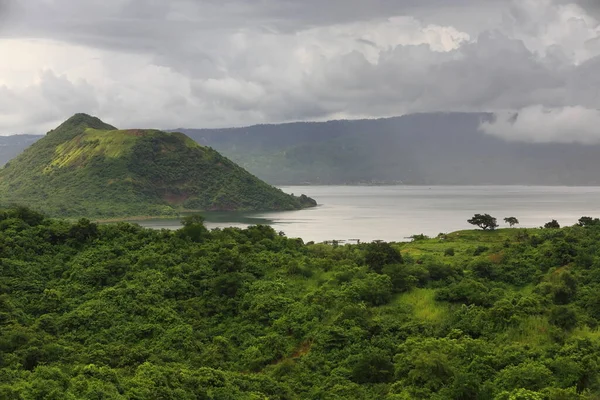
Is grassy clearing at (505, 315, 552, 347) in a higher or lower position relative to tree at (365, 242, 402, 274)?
lower

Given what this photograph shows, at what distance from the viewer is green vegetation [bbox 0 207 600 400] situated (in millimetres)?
28047

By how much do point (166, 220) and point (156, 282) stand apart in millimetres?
123860

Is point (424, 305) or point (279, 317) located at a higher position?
point (424, 305)

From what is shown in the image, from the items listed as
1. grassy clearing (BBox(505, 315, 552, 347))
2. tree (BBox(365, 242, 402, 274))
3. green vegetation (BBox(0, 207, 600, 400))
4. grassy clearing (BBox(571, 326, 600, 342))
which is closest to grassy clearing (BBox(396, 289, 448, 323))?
green vegetation (BBox(0, 207, 600, 400))

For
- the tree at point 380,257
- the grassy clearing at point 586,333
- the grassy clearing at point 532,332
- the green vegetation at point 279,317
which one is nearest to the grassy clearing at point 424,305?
the green vegetation at point 279,317

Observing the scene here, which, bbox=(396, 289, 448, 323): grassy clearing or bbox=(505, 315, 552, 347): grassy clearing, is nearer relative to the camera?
bbox=(505, 315, 552, 347): grassy clearing

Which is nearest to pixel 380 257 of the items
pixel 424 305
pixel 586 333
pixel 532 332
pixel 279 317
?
pixel 424 305

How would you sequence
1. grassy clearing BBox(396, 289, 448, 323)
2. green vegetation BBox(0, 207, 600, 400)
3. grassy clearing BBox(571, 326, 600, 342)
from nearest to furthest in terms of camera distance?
green vegetation BBox(0, 207, 600, 400) < grassy clearing BBox(571, 326, 600, 342) < grassy clearing BBox(396, 289, 448, 323)

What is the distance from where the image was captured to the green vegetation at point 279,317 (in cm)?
2805

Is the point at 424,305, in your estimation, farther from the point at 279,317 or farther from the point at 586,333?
the point at 586,333

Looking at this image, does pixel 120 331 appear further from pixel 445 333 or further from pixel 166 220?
pixel 166 220

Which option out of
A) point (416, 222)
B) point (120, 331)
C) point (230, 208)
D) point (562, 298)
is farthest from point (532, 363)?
point (230, 208)

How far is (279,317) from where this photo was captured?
1558 inches

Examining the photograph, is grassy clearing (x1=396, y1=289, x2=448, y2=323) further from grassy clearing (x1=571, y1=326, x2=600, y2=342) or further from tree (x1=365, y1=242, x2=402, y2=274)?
grassy clearing (x1=571, y1=326, x2=600, y2=342)
